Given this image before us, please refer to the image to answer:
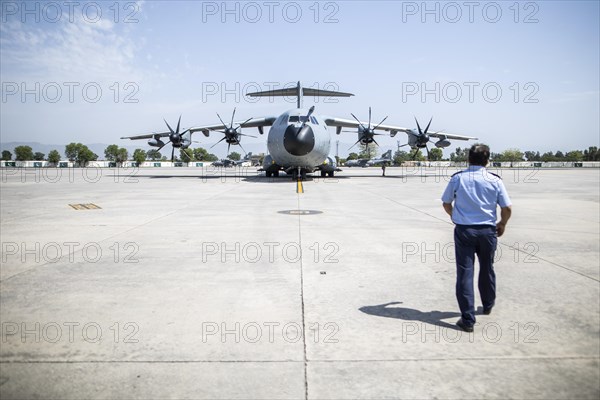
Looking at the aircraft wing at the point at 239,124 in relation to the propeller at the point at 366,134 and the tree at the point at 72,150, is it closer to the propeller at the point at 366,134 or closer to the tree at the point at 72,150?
the propeller at the point at 366,134

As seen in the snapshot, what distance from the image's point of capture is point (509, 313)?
14.4 ft

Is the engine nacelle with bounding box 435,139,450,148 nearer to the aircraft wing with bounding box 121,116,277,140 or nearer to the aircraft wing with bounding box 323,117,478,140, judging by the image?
the aircraft wing with bounding box 323,117,478,140

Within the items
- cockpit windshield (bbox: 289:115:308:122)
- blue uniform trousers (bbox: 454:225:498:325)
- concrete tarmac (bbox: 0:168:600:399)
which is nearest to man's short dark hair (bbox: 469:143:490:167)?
blue uniform trousers (bbox: 454:225:498:325)

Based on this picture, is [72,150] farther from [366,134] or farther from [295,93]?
[366,134]

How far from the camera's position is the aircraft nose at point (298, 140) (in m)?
22.9

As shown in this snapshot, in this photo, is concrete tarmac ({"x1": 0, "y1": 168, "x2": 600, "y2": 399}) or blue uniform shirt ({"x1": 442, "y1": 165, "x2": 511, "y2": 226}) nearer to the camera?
concrete tarmac ({"x1": 0, "y1": 168, "x2": 600, "y2": 399})

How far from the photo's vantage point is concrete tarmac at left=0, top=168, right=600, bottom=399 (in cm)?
302

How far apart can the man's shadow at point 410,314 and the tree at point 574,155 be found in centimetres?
20866

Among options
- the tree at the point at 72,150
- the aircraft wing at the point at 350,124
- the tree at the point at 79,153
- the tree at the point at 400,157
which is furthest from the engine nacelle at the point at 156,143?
the tree at the point at 72,150

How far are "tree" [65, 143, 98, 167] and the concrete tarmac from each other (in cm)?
17462

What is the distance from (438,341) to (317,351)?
1131mm

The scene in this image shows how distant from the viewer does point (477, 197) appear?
439 centimetres

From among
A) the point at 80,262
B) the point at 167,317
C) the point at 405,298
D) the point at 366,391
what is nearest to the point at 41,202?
the point at 80,262

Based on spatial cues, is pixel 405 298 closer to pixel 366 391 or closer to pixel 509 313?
pixel 509 313
